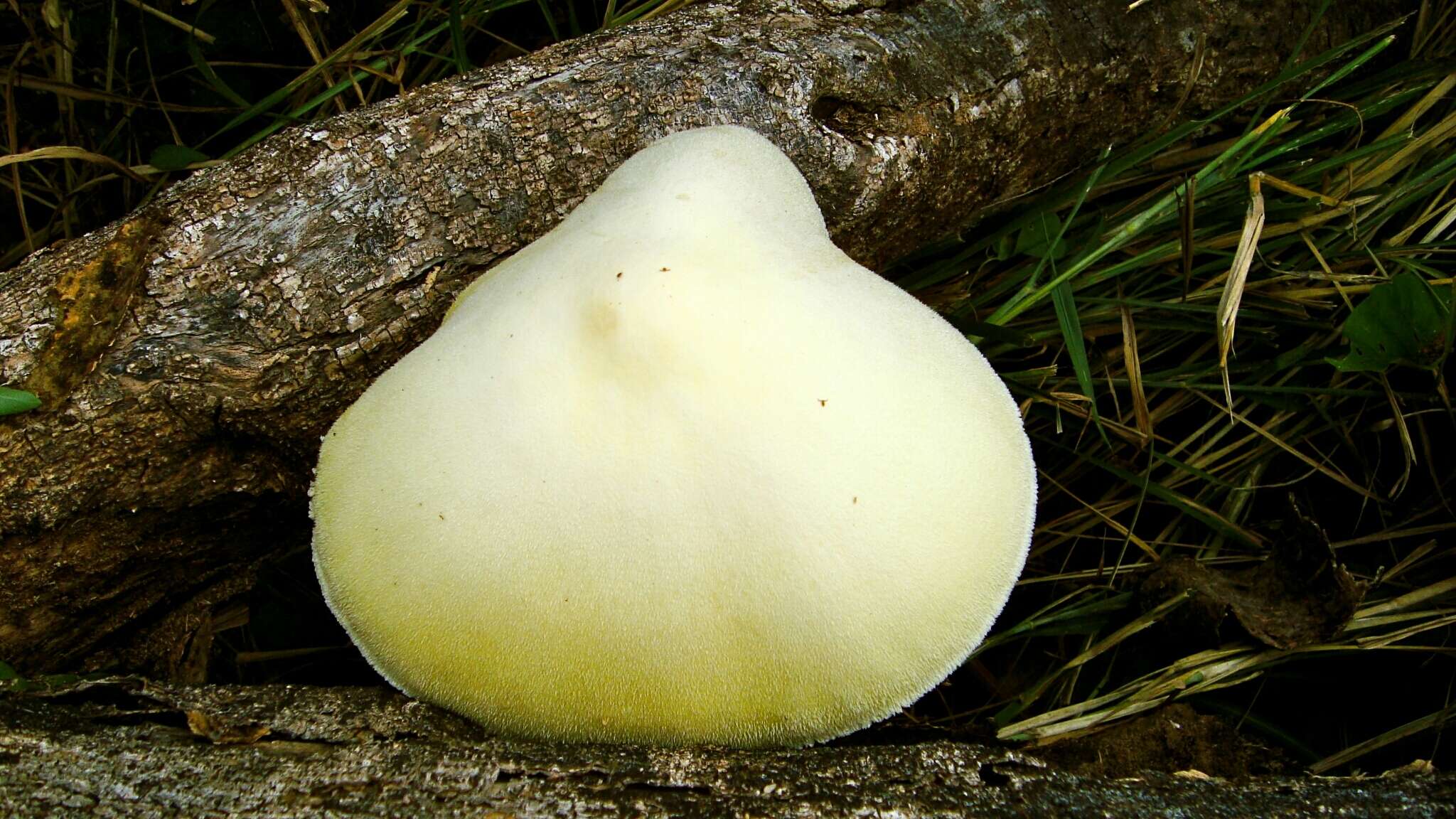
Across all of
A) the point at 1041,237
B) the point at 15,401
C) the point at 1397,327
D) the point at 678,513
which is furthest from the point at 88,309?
the point at 1397,327

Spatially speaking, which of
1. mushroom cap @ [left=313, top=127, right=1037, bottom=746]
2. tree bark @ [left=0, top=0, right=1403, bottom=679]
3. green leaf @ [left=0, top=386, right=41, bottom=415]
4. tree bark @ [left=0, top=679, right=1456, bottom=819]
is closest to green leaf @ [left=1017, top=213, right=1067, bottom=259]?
tree bark @ [left=0, top=0, right=1403, bottom=679]

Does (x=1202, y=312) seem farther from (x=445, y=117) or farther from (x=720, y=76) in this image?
(x=445, y=117)

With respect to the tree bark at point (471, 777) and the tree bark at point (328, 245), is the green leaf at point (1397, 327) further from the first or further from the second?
the tree bark at point (471, 777)

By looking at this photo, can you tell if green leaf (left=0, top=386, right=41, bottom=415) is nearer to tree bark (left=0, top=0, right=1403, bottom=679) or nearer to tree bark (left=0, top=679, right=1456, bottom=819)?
tree bark (left=0, top=0, right=1403, bottom=679)

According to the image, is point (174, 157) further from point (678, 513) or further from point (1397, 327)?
point (1397, 327)

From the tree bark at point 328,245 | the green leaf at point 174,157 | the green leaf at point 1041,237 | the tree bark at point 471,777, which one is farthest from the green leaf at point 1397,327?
the green leaf at point 174,157

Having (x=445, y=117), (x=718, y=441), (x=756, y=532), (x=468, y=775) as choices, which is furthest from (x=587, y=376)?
(x=445, y=117)
